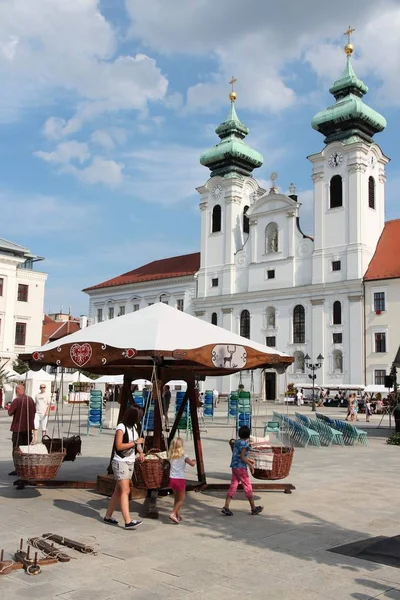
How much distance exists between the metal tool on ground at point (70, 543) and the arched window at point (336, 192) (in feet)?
161

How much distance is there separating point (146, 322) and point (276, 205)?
50061 millimetres

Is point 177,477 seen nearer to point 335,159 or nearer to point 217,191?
point 335,159

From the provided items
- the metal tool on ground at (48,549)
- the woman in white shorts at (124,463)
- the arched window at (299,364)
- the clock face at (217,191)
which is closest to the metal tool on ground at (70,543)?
the metal tool on ground at (48,549)

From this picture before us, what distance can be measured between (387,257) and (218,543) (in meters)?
47.2

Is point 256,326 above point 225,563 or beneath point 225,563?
above

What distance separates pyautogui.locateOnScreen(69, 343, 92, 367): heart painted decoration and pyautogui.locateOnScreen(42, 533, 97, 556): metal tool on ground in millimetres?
2475

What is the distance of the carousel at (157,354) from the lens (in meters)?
8.62

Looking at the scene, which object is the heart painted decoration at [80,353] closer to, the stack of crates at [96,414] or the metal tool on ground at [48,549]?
the metal tool on ground at [48,549]

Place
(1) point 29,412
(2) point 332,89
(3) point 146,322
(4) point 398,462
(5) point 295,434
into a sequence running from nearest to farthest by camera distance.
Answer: (3) point 146,322 < (1) point 29,412 < (4) point 398,462 < (5) point 295,434 < (2) point 332,89

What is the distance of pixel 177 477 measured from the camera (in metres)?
8.20

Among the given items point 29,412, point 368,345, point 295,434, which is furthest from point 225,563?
point 368,345

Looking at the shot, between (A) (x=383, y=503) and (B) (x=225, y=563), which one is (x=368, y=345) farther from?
(B) (x=225, y=563)

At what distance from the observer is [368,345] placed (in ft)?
165

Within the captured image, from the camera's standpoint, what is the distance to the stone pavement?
564cm
